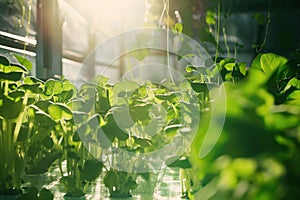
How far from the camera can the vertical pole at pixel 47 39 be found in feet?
7.06

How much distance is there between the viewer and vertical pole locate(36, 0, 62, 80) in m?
2.15

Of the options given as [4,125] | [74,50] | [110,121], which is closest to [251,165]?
[110,121]

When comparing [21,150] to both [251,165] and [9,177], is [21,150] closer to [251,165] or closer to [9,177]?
[9,177]

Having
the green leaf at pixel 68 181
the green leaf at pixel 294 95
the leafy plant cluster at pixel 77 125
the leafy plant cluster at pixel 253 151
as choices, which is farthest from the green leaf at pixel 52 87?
the leafy plant cluster at pixel 253 151

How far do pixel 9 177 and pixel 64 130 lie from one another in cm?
17

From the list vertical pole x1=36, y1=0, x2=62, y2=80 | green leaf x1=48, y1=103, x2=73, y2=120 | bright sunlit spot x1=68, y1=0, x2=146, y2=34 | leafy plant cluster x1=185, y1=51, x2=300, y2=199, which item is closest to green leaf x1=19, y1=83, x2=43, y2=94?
green leaf x1=48, y1=103, x2=73, y2=120

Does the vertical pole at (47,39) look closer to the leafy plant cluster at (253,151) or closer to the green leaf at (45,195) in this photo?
the green leaf at (45,195)

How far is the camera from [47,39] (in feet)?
7.41

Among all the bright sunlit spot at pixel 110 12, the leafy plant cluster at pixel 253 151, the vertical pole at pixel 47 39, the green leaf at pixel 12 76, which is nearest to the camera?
the leafy plant cluster at pixel 253 151

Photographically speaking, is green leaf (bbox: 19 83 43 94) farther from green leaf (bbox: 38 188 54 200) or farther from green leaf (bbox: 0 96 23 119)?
green leaf (bbox: 38 188 54 200)

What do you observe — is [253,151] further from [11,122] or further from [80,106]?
[11,122]

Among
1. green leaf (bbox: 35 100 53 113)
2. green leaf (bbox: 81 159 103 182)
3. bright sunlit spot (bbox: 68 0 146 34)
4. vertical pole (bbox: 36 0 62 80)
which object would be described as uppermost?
bright sunlit spot (bbox: 68 0 146 34)

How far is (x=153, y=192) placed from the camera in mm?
905

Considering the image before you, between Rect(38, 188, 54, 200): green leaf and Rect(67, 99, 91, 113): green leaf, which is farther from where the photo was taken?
Rect(67, 99, 91, 113): green leaf
